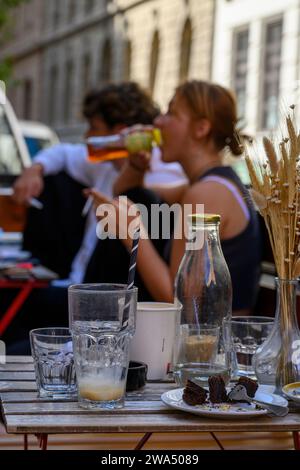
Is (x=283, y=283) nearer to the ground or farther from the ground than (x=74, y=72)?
nearer to the ground

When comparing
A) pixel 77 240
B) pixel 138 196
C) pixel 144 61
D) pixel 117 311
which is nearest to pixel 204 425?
pixel 117 311

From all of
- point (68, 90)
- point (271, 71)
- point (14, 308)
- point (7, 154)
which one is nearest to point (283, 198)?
point (14, 308)

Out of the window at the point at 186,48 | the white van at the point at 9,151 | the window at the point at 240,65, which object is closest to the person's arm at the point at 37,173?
the white van at the point at 9,151

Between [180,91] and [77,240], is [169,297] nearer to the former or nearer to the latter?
[180,91]

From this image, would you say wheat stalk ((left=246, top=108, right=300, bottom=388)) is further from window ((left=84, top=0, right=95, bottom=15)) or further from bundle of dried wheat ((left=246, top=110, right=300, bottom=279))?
window ((left=84, top=0, right=95, bottom=15))

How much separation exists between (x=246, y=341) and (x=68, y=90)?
34840 mm

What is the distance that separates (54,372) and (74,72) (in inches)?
1338

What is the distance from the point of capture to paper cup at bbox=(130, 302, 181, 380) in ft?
7.02

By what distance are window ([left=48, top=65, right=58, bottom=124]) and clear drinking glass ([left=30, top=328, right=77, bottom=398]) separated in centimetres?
3624

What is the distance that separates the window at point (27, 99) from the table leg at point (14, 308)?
37622mm

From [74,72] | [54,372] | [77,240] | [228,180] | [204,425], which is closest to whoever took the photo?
[204,425]

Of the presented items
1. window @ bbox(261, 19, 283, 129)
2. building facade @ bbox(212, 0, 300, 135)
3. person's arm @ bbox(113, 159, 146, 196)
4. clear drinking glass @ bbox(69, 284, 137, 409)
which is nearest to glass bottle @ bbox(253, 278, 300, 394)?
clear drinking glass @ bbox(69, 284, 137, 409)

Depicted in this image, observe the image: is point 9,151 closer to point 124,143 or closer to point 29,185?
point 29,185

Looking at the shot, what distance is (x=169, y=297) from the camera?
2.94m
